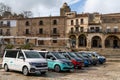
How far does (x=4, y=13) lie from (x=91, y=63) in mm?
69693

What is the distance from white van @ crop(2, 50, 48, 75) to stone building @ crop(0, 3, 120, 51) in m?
49.4

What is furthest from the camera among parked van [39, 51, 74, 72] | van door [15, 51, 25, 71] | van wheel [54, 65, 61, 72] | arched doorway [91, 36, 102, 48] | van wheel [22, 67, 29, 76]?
arched doorway [91, 36, 102, 48]

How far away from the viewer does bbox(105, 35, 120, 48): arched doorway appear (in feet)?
244

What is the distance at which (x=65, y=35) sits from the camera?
256 ft

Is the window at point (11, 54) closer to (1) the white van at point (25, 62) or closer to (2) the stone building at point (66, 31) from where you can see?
(1) the white van at point (25, 62)

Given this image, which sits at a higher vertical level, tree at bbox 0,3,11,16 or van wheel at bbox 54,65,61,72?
tree at bbox 0,3,11,16

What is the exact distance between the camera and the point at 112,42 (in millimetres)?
75375

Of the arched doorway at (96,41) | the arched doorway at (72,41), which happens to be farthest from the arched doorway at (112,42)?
the arched doorway at (72,41)

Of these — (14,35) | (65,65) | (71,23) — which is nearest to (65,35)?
(71,23)

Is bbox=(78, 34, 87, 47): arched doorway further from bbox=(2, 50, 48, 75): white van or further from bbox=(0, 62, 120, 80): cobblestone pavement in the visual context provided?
bbox=(2, 50, 48, 75): white van

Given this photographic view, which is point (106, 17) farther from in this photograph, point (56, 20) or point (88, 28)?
point (56, 20)

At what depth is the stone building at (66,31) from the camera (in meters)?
74.4

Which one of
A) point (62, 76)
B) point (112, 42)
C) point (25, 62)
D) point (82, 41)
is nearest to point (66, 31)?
point (82, 41)

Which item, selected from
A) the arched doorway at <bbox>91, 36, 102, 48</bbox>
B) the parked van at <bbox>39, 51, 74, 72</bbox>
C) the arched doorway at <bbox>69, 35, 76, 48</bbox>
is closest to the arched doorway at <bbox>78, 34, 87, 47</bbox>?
the arched doorway at <bbox>69, 35, 76, 48</bbox>
